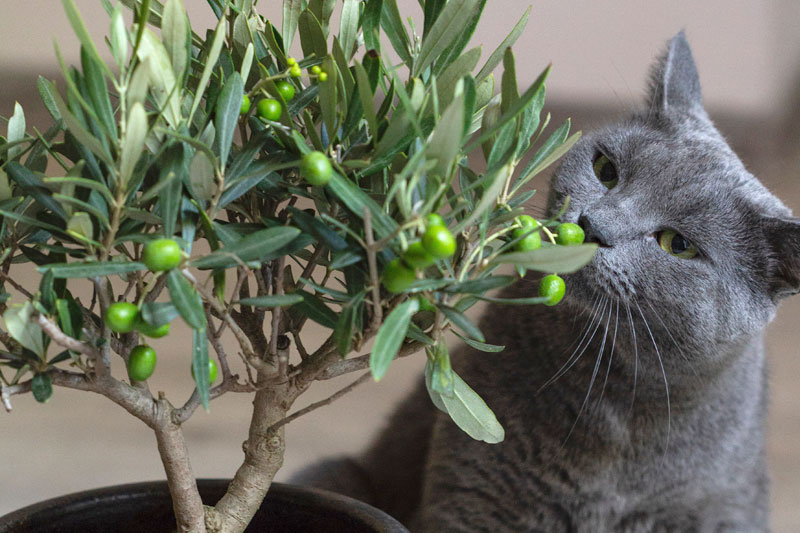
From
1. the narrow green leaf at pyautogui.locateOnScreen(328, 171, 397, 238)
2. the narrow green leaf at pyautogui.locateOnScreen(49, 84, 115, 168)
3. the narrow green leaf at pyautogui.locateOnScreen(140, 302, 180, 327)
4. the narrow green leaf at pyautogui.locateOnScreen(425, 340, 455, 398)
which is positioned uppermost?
the narrow green leaf at pyautogui.locateOnScreen(328, 171, 397, 238)

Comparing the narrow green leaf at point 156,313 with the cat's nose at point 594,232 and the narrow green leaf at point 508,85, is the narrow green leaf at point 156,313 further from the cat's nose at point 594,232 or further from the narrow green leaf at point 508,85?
the cat's nose at point 594,232

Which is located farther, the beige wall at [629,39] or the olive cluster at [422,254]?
the beige wall at [629,39]

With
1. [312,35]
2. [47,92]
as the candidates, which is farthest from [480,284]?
[47,92]

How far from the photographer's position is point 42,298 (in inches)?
19.3

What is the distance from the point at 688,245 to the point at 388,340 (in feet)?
2.02

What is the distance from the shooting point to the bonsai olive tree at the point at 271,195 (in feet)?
1.45

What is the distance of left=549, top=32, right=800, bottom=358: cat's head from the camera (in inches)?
35.6

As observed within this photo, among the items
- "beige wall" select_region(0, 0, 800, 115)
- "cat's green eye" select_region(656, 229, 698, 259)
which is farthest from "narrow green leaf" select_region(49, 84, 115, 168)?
"beige wall" select_region(0, 0, 800, 115)

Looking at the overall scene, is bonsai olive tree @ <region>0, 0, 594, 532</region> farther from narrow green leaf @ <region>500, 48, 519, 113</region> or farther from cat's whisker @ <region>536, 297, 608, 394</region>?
cat's whisker @ <region>536, 297, 608, 394</region>

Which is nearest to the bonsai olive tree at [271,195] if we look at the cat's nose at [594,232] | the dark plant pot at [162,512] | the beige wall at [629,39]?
the dark plant pot at [162,512]

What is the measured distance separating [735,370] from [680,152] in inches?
12.4

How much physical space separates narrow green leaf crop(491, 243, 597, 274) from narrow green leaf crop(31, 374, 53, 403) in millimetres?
323

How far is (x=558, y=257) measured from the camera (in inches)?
17.3

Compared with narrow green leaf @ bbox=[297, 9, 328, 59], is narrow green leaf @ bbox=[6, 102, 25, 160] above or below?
below
